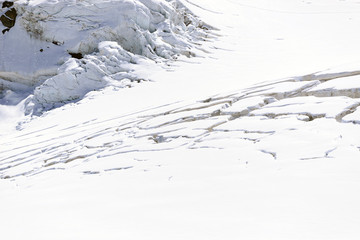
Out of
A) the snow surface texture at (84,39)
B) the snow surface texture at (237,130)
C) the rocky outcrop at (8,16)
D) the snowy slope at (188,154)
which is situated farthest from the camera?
the rocky outcrop at (8,16)

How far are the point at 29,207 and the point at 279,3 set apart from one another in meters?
19.3

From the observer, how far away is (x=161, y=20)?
14133mm

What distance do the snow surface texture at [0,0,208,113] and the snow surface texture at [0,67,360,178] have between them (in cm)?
507

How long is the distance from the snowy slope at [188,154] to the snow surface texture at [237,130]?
3cm

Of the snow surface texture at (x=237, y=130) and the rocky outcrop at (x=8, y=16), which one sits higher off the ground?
the rocky outcrop at (x=8, y=16)

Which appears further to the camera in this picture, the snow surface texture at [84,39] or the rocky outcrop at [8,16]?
the rocky outcrop at [8,16]

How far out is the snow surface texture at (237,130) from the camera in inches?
162

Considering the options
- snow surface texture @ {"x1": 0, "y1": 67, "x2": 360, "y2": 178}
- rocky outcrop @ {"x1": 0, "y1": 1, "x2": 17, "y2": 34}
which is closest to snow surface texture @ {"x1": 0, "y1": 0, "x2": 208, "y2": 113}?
rocky outcrop @ {"x1": 0, "y1": 1, "x2": 17, "y2": 34}

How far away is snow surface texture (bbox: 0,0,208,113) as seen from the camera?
12.7 metres

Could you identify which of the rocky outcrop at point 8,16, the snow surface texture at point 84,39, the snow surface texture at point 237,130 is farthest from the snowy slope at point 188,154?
the rocky outcrop at point 8,16

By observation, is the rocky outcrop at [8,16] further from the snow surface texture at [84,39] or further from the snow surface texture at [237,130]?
the snow surface texture at [237,130]

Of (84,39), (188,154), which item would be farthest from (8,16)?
(188,154)

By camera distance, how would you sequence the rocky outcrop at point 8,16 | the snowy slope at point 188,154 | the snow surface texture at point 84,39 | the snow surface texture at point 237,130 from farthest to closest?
the rocky outcrop at point 8,16 → the snow surface texture at point 84,39 → the snow surface texture at point 237,130 → the snowy slope at point 188,154

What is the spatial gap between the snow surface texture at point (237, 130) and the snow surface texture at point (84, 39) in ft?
16.6
